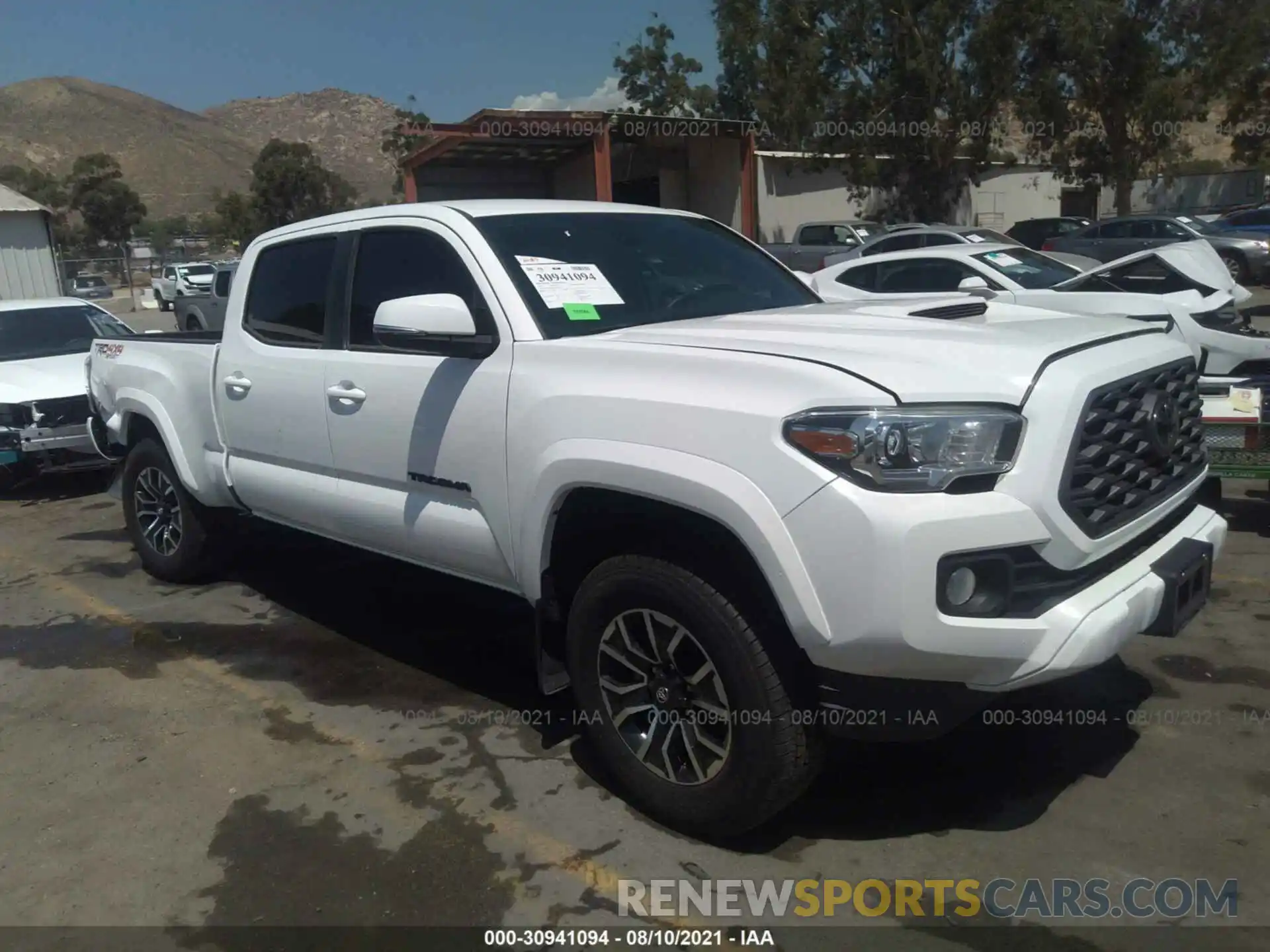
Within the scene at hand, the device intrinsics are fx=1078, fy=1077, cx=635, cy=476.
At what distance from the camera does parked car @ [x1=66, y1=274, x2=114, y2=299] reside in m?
38.7

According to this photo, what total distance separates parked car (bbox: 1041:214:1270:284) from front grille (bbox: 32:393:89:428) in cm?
1857

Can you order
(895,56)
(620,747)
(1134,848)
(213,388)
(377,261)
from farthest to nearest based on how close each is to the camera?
(895,56) → (213,388) → (377,261) → (620,747) → (1134,848)

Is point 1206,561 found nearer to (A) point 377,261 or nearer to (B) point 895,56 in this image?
(A) point 377,261

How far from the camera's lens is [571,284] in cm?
385

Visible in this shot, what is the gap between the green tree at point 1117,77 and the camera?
23.9m

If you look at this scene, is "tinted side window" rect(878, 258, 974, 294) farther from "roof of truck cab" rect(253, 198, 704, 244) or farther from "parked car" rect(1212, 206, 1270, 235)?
"parked car" rect(1212, 206, 1270, 235)

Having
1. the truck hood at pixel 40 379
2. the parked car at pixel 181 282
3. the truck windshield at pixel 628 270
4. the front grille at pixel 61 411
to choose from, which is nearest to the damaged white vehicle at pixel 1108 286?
the truck windshield at pixel 628 270

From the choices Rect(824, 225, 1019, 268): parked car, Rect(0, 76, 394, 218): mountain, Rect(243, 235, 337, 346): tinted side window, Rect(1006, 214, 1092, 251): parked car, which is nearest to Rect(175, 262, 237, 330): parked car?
Rect(824, 225, 1019, 268): parked car

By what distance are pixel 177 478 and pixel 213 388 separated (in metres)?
0.78

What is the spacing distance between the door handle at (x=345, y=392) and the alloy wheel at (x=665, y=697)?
1.49 metres

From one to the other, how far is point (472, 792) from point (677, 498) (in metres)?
1.43

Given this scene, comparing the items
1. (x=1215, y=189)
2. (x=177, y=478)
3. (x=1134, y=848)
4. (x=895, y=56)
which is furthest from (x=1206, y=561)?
(x=1215, y=189)

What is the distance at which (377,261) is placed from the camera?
434cm

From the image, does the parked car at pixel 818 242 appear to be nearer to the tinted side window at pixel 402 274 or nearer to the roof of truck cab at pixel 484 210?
the roof of truck cab at pixel 484 210
